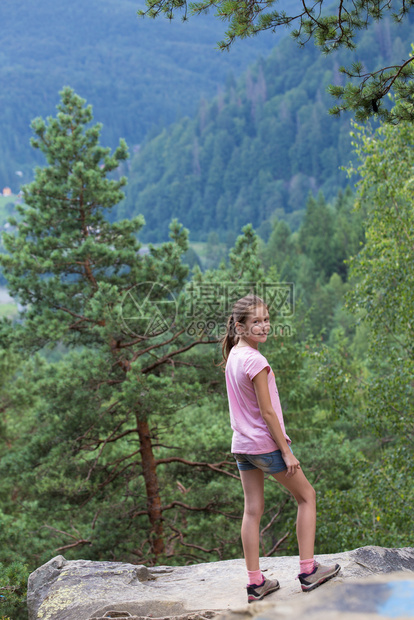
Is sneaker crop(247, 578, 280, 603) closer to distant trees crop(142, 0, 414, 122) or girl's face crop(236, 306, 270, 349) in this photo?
girl's face crop(236, 306, 270, 349)

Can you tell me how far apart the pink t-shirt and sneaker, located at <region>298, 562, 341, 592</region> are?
89 cm

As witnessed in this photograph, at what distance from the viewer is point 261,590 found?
Result: 3.86 metres

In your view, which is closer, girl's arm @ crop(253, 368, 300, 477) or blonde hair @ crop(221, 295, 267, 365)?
girl's arm @ crop(253, 368, 300, 477)

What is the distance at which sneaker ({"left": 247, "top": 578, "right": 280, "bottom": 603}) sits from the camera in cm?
384

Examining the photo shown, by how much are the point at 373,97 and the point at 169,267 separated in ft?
18.3

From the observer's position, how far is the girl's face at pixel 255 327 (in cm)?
376

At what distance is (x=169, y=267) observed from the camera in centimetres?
992

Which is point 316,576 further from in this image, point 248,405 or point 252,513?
point 248,405

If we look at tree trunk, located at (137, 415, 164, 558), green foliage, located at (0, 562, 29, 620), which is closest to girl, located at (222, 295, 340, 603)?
green foliage, located at (0, 562, 29, 620)

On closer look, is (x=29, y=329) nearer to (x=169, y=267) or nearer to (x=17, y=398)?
(x=169, y=267)

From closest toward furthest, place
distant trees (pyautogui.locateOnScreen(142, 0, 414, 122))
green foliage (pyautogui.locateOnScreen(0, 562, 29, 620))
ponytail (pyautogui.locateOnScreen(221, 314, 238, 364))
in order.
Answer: ponytail (pyautogui.locateOnScreen(221, 314, 238, 364)), distant trees (pyautogui.locateOnScreen(142, 0, 414, 122)), green foliage (pyautogui.locateOnScreen(0, 562, 29, 620))

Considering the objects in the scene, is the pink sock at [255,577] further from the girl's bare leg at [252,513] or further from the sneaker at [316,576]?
the sneaker at [316,576]

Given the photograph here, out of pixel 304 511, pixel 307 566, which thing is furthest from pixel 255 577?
pixel 304 511

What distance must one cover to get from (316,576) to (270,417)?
3.66 ft
